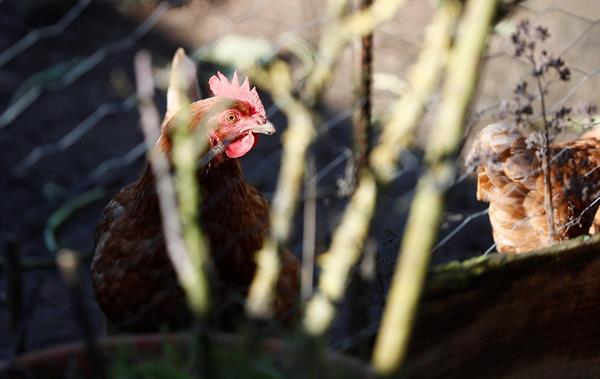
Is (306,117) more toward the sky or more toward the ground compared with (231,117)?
more toward the ground

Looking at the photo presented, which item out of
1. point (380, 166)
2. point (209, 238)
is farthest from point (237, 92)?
point (380, 166)

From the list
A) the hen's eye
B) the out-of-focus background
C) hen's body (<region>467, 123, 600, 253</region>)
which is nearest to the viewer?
the hen's eye

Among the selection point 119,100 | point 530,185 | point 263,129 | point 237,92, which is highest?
point 119,100

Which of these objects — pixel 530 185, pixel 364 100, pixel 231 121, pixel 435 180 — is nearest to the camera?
pixel 435 180

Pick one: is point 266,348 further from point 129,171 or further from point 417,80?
point 129,171

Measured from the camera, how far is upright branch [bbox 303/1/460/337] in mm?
977

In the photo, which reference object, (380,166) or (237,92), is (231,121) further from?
(380,166)

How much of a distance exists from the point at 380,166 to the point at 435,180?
11 centimetres

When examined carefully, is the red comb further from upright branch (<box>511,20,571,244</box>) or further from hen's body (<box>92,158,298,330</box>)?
upright branch (<box>511,20,571,244</box>)

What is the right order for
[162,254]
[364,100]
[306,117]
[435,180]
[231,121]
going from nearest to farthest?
[435,180], [306,117], [364,100], [162,254], [231,121]

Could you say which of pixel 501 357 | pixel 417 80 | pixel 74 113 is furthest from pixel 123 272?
pixel 74 113

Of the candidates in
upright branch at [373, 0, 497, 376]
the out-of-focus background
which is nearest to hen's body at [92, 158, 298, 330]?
the out-of-focus background

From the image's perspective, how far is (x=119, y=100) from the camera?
11.1 ft

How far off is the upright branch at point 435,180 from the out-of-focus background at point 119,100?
1.33 meters
